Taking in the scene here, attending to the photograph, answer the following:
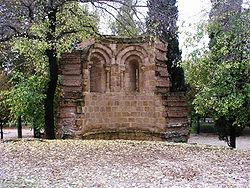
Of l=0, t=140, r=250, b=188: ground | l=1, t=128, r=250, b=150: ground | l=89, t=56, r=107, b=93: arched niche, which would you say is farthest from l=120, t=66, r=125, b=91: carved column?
l=1, t=128, r=250, b=150: ground

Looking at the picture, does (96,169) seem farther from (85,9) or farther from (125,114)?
(125,114)

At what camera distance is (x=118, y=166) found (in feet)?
30.5

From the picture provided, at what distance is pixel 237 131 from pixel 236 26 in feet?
31.0

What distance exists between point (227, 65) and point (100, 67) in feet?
28.0

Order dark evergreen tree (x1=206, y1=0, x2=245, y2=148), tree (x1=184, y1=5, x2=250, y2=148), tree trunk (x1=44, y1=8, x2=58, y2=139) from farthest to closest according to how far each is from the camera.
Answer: tree trunk (x1=44, y1=8, x2=58, y2=139), tree (x1=184, y1=5, x2=250, y2=148), dark evergreen tree (x1=206, y1=0, x2=245, y2=148)

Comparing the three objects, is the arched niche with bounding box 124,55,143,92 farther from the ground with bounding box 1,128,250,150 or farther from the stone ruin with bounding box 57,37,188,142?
the ground with bounding box 1,128,250,150

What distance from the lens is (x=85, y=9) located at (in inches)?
584

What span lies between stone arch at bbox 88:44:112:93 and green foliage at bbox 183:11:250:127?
5372 mm

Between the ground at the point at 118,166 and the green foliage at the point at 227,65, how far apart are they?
5.23 feet

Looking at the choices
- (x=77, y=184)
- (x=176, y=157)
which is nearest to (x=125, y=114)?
(x=176, y=157)

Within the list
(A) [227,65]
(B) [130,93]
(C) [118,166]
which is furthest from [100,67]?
(C) [118,166]

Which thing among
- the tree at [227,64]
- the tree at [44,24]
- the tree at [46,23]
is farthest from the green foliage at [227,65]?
the tree at [44,24]

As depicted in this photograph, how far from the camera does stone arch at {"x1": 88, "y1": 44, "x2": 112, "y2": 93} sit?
61.7ft

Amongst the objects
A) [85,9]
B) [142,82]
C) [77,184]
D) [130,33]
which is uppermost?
[85,9]
